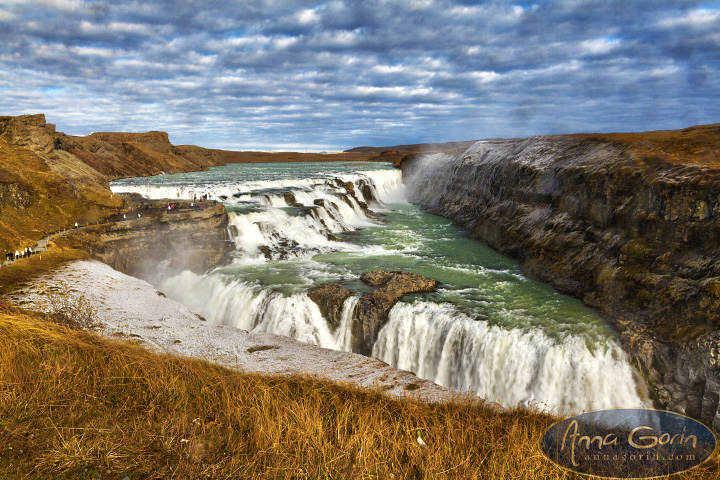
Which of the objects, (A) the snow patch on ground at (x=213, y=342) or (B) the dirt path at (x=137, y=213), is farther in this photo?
(B) the dirt path at (x=137, y=213)

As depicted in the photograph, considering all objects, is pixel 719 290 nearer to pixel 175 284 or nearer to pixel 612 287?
pixel 612 287

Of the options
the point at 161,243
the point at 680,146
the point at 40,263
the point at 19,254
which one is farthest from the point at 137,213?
the point at 680,146

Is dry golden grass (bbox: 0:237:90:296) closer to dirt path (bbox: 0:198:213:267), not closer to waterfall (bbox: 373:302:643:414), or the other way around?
dirt path (bbox: 0:198:213:267)

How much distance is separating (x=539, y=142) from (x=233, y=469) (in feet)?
83.7

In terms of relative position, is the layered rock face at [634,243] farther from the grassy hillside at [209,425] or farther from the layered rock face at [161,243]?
the layered rock face at [161,243]

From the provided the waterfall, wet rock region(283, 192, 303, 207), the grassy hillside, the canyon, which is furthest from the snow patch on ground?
wet rock region(283, 192, 303, 207)

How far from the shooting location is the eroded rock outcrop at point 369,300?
1363 centimetres

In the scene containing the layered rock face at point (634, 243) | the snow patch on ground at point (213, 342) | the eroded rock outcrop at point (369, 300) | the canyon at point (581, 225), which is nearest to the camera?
the snow patch on ground at point (213, 342)

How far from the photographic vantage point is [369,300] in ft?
45.9

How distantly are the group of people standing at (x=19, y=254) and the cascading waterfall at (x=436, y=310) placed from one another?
5274 millimetres

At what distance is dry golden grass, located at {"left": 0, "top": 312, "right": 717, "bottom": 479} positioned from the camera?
3.73 m

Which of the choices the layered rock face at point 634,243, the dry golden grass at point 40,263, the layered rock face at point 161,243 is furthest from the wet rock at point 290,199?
the dry golden grass at point 40,263

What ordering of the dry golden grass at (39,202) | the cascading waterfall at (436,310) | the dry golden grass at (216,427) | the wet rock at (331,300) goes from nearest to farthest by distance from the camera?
the dry golden grass at (216,427) < the cascading waterfall at (436,310) < the wet rock at (331,300) < the dry golden grass at (39,202)

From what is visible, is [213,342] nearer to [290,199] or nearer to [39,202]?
[39,202]
